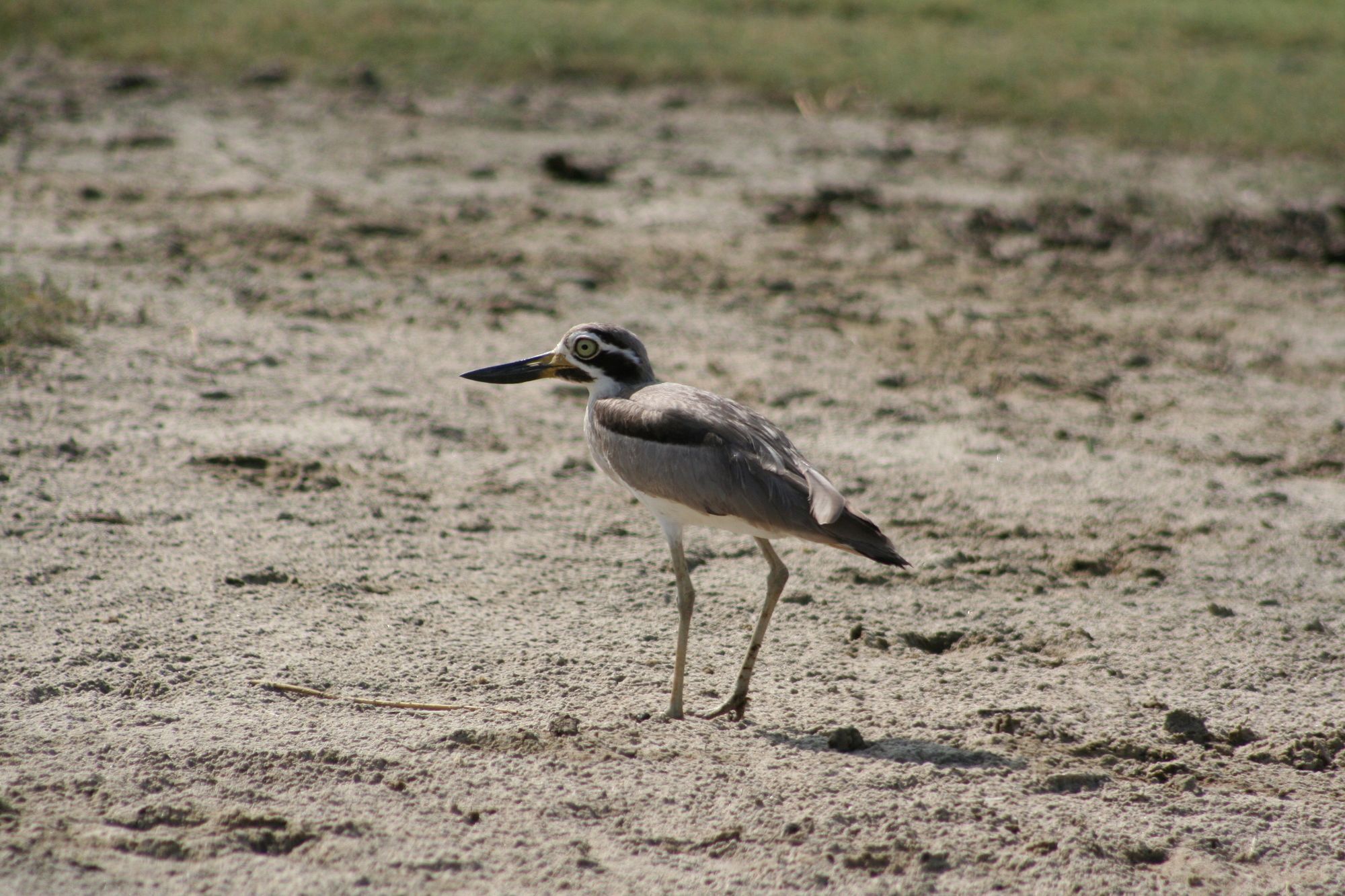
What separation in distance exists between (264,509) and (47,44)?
8.28 m

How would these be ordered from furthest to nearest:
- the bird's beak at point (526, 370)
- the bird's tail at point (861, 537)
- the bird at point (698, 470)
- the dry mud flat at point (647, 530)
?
the bird's beak at point (526, 370)
the bird at point (698, 470)
the bird's tail at point (861, 537)
the dry mud flat at point (647, 530)

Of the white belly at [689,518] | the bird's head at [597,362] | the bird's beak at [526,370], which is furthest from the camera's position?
the bird's beak at [526,370]

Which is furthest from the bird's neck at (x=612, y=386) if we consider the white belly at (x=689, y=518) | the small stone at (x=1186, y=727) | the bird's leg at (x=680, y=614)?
the small stone at (x=1186, y=727)

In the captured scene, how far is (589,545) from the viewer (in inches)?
206

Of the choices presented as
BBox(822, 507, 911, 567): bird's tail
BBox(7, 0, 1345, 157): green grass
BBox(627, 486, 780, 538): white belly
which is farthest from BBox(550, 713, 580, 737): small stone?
BBox(7, 0, 1345, 157): green grass

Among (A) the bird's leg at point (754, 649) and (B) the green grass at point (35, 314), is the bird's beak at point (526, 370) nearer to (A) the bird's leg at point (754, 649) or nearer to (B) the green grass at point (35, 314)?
(A) the bird's leg at point (754, 649)

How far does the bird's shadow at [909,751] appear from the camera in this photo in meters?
3.87

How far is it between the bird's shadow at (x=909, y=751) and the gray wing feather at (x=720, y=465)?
535mm

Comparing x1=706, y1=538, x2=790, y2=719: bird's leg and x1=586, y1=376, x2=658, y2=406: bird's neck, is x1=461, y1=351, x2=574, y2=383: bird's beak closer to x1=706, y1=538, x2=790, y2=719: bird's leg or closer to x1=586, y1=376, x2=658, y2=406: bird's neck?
x1=586, y1=376, x2=658, y2=406: bird's neck

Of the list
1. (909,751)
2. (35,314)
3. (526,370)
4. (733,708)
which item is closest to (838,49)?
(35,314)

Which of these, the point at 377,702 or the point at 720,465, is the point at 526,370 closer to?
the point at 720,465

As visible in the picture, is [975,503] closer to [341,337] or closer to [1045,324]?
[1045,324]

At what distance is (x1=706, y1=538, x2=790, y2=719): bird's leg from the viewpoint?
4.11 m

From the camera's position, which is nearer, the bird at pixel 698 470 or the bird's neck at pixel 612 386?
the bird at pixel 698 470
